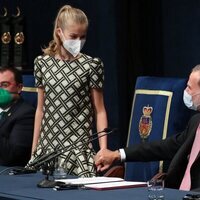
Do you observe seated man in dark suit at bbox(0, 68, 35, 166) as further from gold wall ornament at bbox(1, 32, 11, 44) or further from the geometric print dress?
gold wall ornament at bbox(1, 32, 11, 44)

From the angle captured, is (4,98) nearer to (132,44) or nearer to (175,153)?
(175,153)

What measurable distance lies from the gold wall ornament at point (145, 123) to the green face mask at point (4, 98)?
0.84m

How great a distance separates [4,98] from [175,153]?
1.32m

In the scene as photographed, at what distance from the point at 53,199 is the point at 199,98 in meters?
1.18

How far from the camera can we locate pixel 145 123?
504 cm

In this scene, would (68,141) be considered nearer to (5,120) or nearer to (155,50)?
(5,120)

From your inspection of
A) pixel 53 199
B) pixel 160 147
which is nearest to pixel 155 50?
pixel 160 147

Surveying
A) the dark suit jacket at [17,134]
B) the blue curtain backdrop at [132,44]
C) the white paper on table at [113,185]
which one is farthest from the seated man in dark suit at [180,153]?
the blue curtain backdrop at [132,44]

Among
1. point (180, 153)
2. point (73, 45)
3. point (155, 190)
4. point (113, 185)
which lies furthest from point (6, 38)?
point (155, 190)

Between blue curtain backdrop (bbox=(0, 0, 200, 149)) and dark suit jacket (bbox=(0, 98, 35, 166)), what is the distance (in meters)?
1.47

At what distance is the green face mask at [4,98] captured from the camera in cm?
525

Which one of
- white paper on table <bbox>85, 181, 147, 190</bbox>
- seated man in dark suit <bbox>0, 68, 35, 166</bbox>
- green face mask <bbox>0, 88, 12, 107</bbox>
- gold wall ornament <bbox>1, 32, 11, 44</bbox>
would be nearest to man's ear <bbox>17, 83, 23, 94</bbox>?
seated man in dark suit <bbox>0, 68, 35, 166</bbox>

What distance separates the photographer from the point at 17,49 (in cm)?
693

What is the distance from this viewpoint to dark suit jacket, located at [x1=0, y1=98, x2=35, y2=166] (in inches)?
200
